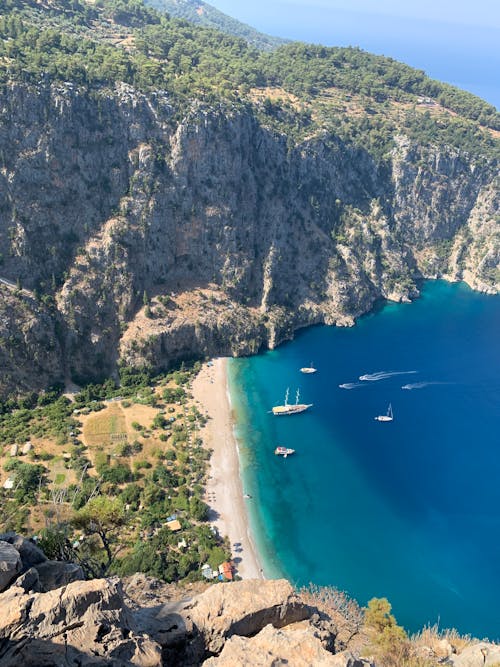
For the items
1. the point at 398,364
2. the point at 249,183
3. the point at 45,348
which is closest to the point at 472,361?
the point at 398,364

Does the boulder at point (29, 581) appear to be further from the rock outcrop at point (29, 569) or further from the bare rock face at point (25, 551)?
the bare rock face at point (25, 551)

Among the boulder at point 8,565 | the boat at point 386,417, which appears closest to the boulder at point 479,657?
the boulder at point 8,565

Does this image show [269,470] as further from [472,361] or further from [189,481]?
[472,361]

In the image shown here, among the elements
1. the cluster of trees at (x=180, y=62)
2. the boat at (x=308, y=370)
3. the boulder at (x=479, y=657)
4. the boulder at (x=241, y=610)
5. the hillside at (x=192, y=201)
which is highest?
the cluster of trees at (x=180, y=62)

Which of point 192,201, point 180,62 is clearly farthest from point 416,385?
point 180,62

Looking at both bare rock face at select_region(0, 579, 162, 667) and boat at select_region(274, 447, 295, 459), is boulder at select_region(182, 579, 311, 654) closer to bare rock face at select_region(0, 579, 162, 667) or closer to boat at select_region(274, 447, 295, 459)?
bare rock face at select_region(0, 579, 162, 667)
